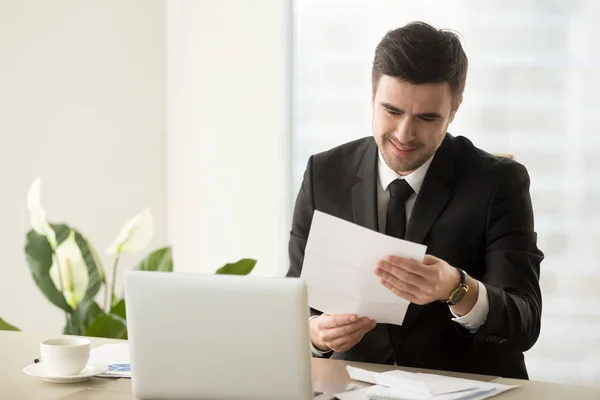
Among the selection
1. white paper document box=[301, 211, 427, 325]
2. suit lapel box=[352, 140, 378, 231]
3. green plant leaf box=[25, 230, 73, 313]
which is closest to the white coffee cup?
white paper document box=[301, 211, 427, 325]

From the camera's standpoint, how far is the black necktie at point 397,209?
221 centimetres

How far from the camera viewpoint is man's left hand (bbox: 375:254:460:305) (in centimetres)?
179

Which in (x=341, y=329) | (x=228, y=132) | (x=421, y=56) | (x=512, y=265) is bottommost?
(x=341, y=329)

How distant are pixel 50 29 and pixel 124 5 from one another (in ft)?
1.15

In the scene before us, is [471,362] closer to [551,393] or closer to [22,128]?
[551,393]

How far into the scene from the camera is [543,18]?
349 cm

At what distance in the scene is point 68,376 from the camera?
178 centimetres

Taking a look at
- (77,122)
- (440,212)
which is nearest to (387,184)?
(440,212)

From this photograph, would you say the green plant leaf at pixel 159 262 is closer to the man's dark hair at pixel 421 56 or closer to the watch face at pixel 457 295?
the man's dark hair at pixel 421 56

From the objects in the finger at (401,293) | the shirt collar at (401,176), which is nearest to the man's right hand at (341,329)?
the finger at (401,293)

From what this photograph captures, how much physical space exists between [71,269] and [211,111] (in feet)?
4.39

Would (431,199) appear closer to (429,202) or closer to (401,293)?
(429,202)

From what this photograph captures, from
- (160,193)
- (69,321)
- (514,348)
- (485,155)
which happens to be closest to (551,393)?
(514,348)

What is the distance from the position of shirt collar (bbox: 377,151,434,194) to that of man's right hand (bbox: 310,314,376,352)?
452 millimetres
